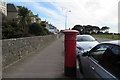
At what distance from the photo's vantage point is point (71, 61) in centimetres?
495

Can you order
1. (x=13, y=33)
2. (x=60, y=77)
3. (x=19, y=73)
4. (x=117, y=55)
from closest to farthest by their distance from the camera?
1. (x=117, y=55)
2. (x=60, y=77)
3. (x=19, y=73)
4. (x=13, y=33)

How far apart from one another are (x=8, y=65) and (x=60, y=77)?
8.19 feet

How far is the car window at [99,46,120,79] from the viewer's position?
2.47m

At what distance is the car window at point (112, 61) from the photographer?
2471 mm

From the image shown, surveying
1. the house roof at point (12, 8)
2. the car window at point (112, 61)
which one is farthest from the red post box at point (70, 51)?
the house roof at point (12, 8)

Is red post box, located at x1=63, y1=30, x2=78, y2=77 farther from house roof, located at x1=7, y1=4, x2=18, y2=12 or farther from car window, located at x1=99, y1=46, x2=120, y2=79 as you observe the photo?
house roof, located at x1=7, y1=4, x2=18, y2=12

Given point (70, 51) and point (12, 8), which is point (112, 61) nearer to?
point (70, 51)

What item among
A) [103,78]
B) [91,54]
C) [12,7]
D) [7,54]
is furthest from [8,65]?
[12,7]

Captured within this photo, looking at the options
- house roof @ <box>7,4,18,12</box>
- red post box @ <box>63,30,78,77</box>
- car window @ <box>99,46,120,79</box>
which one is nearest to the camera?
car window @ <box>99,46,120,79</box>

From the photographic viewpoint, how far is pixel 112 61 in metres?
2.70

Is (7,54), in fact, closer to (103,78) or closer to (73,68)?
(73,68)

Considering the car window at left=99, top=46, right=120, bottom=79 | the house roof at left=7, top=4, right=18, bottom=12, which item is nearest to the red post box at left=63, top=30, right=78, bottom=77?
the car window at left=99, top=46, right=120, bottom=79

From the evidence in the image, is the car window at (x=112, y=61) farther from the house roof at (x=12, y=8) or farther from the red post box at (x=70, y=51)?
the house roof at (x=12, y=8)

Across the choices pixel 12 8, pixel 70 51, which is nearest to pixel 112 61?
pixel 70 51
